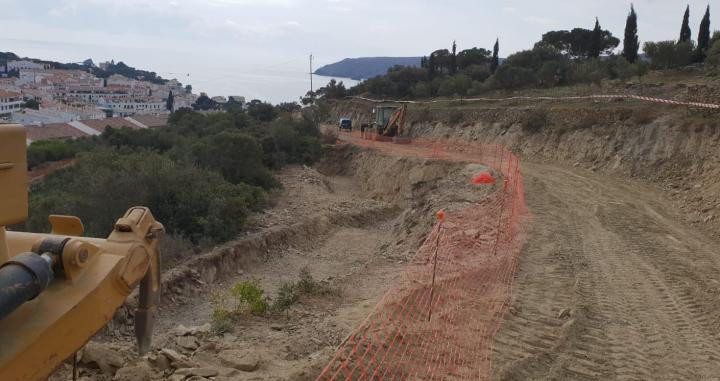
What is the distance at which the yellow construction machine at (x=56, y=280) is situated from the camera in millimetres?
3041

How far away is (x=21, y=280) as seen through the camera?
2.94 metres

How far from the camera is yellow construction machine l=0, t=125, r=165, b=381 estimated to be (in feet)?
9.98

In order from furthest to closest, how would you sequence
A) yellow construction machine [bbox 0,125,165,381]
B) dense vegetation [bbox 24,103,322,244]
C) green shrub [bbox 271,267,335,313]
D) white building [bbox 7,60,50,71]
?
white building [bbox 7,60,50,71] < dense vegetation [bbox 24,103,322,244] < green shrub [bbox 271,267,335,313] < yellow construction machine [bbox 0,125,165,381]

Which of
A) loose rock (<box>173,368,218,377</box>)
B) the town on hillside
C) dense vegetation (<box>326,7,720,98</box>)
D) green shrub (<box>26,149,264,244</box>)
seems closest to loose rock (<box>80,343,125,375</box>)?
loose rock (<box>173,368,218,377</box>)

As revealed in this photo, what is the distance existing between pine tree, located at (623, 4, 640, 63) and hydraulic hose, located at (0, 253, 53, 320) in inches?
1883

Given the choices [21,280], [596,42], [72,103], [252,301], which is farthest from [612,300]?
[72,103]

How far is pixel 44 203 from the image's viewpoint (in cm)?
1537

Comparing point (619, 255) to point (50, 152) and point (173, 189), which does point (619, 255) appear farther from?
point (50, 152)

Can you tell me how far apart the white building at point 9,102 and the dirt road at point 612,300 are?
88.5 meters

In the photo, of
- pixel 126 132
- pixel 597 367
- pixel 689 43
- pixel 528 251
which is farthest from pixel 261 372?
pixel 689 43

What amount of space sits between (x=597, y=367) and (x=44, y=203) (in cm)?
1435

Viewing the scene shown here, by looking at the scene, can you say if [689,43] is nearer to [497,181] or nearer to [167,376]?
[497,181]

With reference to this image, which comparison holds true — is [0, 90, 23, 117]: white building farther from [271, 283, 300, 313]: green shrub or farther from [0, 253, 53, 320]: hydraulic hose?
[0, 253, 53, 320]: hydraulic hose

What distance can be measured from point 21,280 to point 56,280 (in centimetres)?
61
